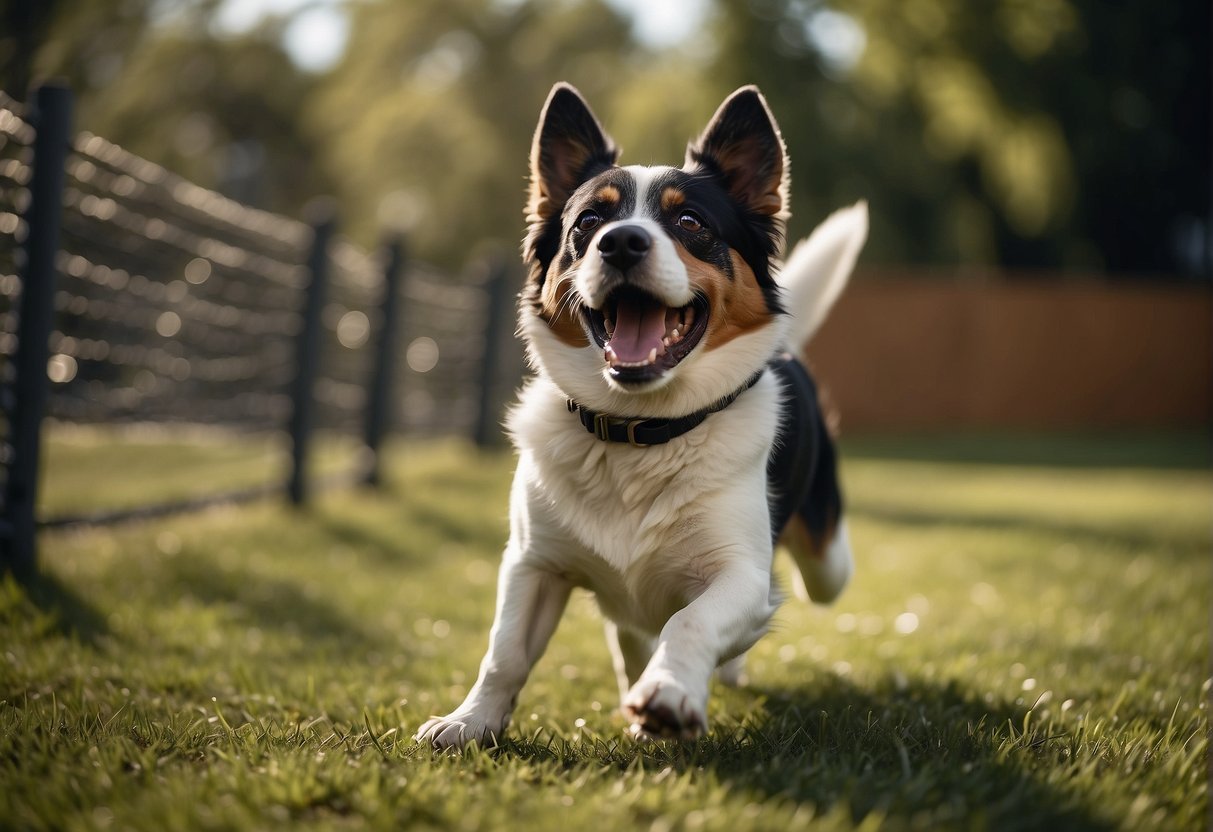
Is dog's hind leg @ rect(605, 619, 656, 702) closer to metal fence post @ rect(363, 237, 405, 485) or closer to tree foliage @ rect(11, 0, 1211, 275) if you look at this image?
metal fence post @ rect(363, 237, 405, 485)

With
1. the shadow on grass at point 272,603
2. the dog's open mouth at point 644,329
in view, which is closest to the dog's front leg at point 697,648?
the dog's open mouth at point 644,329

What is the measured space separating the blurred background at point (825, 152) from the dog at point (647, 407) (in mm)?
4444

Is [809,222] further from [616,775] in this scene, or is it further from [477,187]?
[616,775]

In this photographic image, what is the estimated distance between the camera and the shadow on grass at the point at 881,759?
6.99 feet

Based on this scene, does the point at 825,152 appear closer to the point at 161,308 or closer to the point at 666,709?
the point at 161,308

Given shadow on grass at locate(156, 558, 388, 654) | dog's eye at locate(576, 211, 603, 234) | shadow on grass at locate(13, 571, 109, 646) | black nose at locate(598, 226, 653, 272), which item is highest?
dog's eye at locate(576, 211, 603, 234)

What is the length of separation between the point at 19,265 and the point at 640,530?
315 cm

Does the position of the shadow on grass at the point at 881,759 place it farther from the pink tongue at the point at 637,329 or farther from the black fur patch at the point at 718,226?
the black fur patch at the point at 718,226

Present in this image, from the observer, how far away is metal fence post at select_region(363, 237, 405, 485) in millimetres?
8547

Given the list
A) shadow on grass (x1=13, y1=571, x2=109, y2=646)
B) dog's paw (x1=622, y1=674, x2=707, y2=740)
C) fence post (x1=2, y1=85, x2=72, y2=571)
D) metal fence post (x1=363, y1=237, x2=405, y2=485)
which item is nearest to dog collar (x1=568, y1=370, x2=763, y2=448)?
dog's paw (x1=622, y1=674, x2=707, y2=740)

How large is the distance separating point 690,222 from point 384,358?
5.82 meters

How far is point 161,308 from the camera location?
6.25 metres

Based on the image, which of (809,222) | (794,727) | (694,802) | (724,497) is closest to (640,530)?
(724,497)

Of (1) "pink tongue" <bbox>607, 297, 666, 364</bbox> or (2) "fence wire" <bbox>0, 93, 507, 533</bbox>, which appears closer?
(1) "pink tongue" <bbox>607, 297, 666, 364</bbox>
